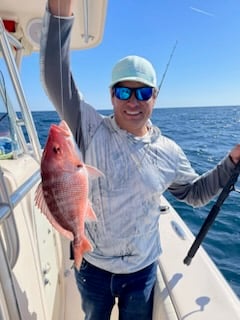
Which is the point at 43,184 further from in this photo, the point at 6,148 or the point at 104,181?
the point at 6,148

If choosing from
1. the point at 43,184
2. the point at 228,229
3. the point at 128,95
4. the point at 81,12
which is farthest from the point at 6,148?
the point at 228,229

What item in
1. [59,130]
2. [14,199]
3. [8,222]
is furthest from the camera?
[14,199]

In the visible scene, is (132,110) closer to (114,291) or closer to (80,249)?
(80,249)

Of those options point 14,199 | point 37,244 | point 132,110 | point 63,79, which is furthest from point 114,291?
point 63,79

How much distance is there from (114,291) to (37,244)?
1.56 feet

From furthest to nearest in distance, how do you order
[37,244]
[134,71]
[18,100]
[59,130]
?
[18,100] < [37,244] < [134,71] < [59,130]

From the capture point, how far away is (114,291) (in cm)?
141

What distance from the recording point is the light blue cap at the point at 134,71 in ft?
4.02

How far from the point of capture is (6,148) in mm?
2043

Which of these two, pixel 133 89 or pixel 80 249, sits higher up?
pixel 133 89

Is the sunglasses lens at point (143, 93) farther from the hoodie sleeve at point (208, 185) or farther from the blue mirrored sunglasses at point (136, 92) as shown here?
the hoodie sleeve at point (208, 185)

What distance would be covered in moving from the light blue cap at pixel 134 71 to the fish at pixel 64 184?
42 centimetres

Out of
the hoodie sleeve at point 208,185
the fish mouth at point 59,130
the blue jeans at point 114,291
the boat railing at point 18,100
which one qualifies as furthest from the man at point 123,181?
the boat railing at point 18,100

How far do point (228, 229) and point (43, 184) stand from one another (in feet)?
12.2
